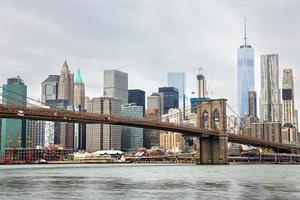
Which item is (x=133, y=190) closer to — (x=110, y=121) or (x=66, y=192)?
(x=66, y=192)

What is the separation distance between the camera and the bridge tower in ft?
377

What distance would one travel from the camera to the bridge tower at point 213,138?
11481cm

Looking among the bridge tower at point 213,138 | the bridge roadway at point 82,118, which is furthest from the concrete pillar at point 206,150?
the bridge roadway at point 82,118

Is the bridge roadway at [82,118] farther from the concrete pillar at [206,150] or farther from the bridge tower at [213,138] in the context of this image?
the concrete pillar at [206,150]

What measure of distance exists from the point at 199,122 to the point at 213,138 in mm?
9930

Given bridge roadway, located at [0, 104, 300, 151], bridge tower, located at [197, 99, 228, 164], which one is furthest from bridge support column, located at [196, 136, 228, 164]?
bridge roadway, located at [0, 104, 300, 151]

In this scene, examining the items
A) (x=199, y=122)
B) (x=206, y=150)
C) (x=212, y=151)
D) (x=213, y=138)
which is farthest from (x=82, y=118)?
(x=199, y=122)

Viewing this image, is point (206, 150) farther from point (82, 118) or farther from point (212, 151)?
point (82, 118)

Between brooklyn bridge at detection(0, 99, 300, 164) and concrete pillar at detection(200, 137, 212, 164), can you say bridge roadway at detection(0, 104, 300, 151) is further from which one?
concrete pillar at detection(200, 137, 212, 164)

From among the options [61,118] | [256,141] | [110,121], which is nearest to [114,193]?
[61,118]

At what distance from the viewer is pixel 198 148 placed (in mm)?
119750

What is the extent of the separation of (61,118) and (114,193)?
4891cm

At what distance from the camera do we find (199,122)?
4995 inches

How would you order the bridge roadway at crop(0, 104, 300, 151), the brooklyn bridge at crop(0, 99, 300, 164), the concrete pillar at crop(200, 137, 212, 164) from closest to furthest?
the bridge roadway at crop(0, 104, 300, 151), the brooklyn bridge at crop(0, 99, 300, 164), the concrete pillar at crop(200, 137, 212, 164)
